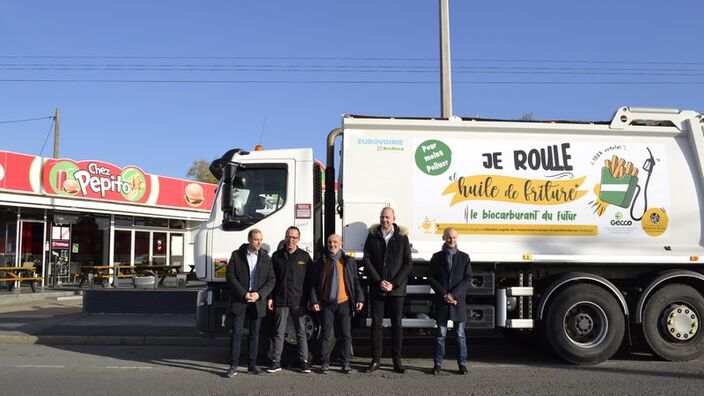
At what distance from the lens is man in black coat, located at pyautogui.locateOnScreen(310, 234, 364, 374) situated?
25.4 feet

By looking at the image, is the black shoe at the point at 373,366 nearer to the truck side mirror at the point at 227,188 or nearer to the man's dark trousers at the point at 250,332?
the man's dark trousers at the point at 250,332

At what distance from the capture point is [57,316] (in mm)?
13531

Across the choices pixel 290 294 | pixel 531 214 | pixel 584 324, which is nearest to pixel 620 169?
pixel 531 214

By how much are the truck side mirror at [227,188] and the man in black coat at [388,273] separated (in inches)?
80.2

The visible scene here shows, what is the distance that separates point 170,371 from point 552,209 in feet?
18.5

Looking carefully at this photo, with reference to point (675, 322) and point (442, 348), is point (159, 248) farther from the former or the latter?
point (675, 322)

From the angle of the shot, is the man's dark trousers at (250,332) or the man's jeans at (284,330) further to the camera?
the man's jeans at (284,330)

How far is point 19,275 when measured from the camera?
63.6ft

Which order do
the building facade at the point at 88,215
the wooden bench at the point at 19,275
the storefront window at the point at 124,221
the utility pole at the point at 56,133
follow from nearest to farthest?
the wooden bench at the point at 19,275, the building facade at the point at 88,215, the storefront window at the point at 124,221, the utility pole at the point at 56,133

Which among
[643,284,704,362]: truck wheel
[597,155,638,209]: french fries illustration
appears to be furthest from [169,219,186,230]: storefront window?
[643,284,704,362]: truck wheel

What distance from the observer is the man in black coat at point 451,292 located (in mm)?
7617

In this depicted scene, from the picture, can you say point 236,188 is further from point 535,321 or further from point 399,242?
point 535,321

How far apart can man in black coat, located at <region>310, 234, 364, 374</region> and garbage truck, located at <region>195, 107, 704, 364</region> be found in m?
0.49

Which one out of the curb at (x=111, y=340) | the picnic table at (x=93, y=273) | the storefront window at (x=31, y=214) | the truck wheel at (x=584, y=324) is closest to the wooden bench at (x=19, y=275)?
the storefront window at (x=31, y=214)
